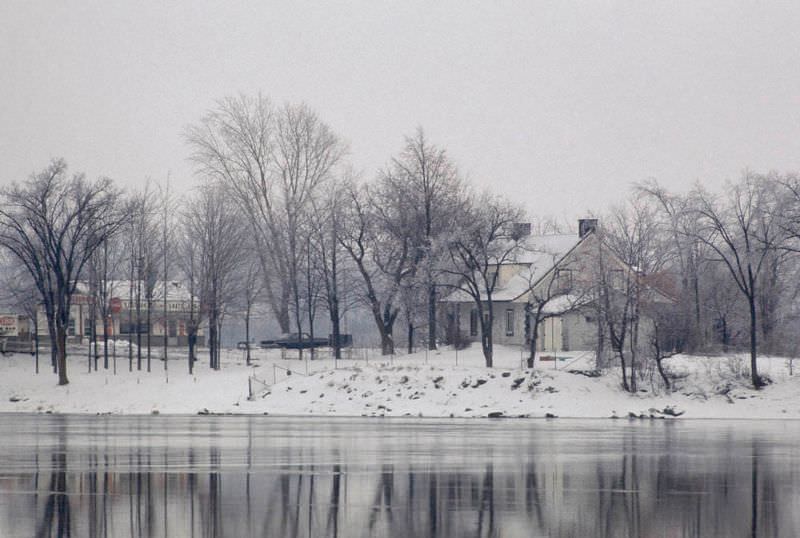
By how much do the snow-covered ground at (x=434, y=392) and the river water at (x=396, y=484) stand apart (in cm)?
1471

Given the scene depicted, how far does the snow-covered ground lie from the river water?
14.7 m

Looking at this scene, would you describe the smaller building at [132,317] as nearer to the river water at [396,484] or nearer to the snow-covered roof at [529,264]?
the snow-covered roof at [529,264]

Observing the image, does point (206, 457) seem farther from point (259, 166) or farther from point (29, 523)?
point (259, 166)

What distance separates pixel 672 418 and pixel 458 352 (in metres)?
22.1

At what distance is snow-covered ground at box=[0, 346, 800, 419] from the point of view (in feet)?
185

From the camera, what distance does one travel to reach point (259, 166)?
93.1m

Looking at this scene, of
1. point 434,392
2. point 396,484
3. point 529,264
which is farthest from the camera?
point 529,264

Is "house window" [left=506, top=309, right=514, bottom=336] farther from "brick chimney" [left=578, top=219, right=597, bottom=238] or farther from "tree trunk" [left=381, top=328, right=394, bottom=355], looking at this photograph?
"tree trunk" [left=381, top=328, right=394, bottom=355]

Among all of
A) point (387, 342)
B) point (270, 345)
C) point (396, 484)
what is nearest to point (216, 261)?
point (387, 342)

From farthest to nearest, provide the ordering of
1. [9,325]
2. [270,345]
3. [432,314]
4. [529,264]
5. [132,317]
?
[270,345] → [132,317] → [9,325] → [529,264] → [432,314]

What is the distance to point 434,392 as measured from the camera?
191 feet

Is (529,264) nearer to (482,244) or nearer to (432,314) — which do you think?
(432,314)

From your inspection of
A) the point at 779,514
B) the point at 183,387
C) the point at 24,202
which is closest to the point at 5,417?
the point at 183,387

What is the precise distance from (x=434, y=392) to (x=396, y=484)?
34.5 meters
